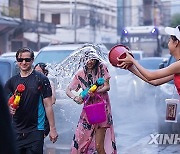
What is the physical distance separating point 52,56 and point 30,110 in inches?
282

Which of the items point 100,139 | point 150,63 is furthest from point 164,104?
point 150,63

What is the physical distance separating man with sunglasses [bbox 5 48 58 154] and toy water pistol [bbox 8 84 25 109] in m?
0.05

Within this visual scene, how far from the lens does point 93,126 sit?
718cm

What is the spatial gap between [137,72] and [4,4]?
38.2 meters

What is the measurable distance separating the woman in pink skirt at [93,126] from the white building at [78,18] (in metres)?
47.4

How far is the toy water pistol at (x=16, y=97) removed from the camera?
5988mm

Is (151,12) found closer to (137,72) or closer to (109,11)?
(109,11)

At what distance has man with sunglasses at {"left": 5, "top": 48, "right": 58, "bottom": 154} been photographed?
6164mm

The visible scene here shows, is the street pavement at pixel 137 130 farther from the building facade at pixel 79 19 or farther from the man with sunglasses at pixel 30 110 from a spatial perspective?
the building facade at pixel 79 19

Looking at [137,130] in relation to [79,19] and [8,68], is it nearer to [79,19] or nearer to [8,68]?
[8,68]

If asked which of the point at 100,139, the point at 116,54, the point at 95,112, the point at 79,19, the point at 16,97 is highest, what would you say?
the point at 79,19

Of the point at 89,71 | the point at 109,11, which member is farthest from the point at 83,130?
the point at 109,11

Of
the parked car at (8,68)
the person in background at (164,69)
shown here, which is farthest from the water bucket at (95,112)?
the parked car at (8,68)

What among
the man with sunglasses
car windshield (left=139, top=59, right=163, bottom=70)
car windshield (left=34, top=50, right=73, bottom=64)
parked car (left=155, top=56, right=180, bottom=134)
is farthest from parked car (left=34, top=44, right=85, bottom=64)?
the man with sunglasses
